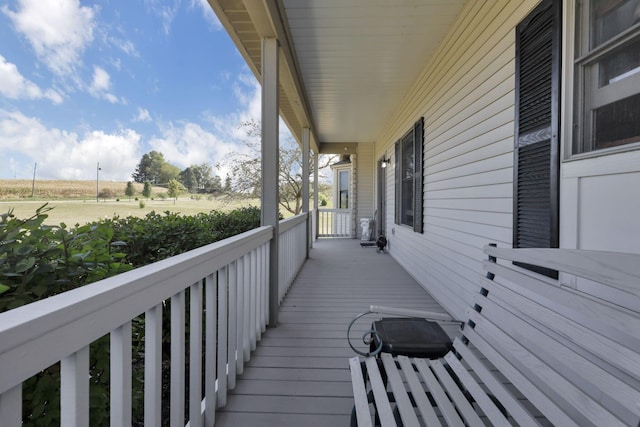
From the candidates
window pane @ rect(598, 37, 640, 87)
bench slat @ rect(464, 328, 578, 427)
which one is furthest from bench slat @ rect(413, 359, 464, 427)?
window pane @ rect(598, 37, 640, 87)

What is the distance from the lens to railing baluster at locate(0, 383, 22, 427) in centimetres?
53

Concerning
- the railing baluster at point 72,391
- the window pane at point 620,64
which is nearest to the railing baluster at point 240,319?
the railing baluster at point 72,391

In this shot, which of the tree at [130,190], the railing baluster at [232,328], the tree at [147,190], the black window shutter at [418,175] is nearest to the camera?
the tree at [130,190]

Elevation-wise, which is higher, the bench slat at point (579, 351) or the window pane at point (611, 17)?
the window pane at point (611, 17)

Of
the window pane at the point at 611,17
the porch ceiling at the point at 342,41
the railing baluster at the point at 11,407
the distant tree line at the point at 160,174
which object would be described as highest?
the porch ceiling at the point at 342,41

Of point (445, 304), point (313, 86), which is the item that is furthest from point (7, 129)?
point (313, 86)

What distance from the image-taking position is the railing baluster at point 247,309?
6.86ft

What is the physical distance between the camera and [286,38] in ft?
10.2

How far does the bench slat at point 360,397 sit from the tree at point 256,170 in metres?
9.52

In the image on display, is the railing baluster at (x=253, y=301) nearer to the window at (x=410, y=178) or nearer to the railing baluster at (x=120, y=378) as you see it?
the railing baluster at (x=120, y=378)

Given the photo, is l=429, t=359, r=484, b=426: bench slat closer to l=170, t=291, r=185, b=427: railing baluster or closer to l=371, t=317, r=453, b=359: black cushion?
l=371, t=317, r=453, b=359: black cushion

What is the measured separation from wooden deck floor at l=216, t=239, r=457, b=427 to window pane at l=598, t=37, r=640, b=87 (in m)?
1.94

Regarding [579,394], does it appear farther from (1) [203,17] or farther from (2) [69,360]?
(1) [203,17]

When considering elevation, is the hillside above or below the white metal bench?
above
